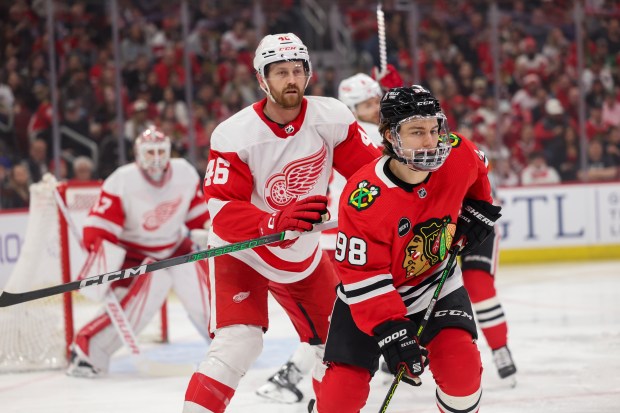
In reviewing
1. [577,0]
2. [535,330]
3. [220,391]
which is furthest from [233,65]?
[220,391]

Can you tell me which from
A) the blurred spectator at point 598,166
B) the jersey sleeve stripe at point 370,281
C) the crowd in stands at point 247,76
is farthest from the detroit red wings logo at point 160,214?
the blurred spectator at point 598,166

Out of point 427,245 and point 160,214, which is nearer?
point 427,245

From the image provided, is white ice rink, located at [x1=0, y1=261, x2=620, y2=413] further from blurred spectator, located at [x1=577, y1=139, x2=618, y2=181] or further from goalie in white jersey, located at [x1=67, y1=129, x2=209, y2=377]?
blurred spectator, located at [x1=577, y1=139, x2=618, y2=181]

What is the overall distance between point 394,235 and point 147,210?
2559mm

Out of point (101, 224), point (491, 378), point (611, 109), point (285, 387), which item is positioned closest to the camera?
point (285, 387)

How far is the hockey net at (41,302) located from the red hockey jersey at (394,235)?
2493 mm

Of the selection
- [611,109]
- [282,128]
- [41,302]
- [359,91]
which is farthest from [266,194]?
[611,109]

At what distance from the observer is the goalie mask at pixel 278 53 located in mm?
2918

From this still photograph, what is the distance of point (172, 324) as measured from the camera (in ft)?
19.5

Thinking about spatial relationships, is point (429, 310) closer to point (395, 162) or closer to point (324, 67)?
point (395, 162)

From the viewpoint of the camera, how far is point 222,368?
272cm

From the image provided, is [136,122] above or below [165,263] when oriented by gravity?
above

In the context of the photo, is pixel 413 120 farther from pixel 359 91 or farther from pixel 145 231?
pixel 145 231

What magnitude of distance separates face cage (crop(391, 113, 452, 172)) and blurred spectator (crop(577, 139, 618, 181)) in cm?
567
